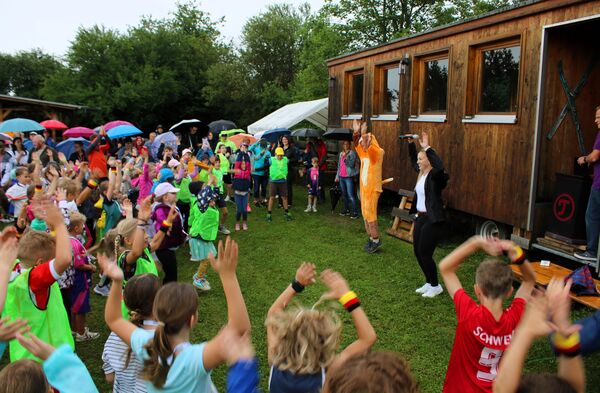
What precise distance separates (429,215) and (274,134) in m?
10.4

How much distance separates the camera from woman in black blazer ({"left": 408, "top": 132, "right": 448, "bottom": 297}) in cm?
629

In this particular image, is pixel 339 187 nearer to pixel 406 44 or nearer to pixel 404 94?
pixel 404 94

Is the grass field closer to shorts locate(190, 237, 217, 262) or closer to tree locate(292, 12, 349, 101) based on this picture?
shorts locate(190, 237, 217, 262)

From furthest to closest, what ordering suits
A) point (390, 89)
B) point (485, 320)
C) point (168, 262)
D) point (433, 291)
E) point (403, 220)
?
point (390, 89)
point (403, 220)
point (433, 291)
point (168, 262)
point (485, 320)

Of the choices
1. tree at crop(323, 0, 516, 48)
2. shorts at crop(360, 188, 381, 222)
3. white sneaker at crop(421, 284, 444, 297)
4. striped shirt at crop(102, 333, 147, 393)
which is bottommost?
white sneaker at crop(421, 284, 444, 297)

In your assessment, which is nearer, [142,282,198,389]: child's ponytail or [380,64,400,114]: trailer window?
[142,282,198,389]: child's ponytail

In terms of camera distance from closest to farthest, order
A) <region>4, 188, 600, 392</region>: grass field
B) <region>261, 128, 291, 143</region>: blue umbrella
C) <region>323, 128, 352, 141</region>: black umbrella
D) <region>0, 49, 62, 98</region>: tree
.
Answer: <region>4, 188, 600, 392</region>: grass field
<region>323, 128, 352, 141</region>: black umbrella
<region>261, 128, 291, 143</region>: blue umbrella
<region>0, 49, 62, 98</region>: tree

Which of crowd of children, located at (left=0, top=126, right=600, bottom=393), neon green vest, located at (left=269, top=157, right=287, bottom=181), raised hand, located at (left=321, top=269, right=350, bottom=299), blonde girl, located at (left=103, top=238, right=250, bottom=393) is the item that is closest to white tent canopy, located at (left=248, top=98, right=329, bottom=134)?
neon green vest, located at (left=269, top=157, right=287, bottom=181)

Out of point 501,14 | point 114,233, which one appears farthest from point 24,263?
point 501,14

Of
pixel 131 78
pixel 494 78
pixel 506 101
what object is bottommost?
pixel 506 101

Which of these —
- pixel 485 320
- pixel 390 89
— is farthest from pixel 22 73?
pixel 485 320

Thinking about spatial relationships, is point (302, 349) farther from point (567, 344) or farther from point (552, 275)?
point (552, 275)

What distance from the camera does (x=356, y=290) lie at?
22.3 ft

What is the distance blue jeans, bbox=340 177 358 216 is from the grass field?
0.78m
